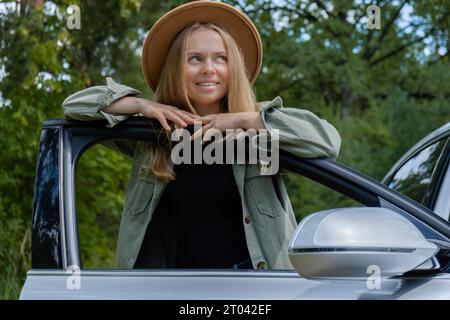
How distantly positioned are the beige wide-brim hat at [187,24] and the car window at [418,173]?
3.07 feet

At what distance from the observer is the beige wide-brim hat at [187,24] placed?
259 centimetres

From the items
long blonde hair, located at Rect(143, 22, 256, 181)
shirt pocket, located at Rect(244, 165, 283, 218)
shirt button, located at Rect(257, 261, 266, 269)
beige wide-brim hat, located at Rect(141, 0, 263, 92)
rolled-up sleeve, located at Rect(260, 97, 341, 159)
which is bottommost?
shirt button, located at Rect(257, 261, 266, 269)

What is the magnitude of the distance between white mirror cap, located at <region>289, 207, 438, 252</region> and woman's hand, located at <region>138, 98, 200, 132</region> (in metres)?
0.59

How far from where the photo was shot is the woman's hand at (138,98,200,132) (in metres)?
2.15

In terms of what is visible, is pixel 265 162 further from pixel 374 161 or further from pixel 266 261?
pixel 374 161

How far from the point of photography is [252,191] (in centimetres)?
226

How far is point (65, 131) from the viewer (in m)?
2.12

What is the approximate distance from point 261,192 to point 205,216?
0.21 m

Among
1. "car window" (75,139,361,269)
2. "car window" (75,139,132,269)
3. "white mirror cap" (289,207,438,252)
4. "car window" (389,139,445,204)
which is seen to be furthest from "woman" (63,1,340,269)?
"car window" (75,139,132,269)

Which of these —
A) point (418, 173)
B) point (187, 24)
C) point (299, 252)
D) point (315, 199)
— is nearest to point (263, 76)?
point (315, 199)

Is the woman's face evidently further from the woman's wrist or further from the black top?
the woman's wrist

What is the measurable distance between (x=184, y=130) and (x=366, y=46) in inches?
526

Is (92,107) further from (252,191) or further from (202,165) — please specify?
(252,191)
